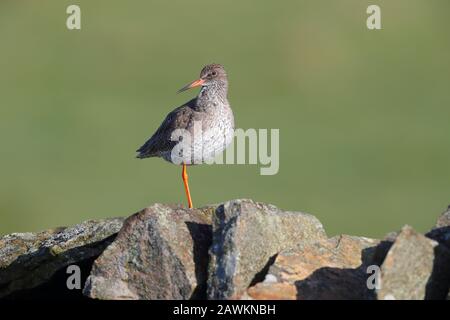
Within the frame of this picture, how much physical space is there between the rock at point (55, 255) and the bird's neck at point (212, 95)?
126 inches

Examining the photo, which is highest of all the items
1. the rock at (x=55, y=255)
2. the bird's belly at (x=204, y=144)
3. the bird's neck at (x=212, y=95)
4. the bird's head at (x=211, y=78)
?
the bird's head at (x=211, y=78)

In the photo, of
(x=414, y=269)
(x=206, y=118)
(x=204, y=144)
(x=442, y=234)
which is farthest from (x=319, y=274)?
(x=206, y=118)

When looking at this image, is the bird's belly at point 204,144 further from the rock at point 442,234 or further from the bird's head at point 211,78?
the rock at point 442,234

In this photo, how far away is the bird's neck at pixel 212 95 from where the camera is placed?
16391mm

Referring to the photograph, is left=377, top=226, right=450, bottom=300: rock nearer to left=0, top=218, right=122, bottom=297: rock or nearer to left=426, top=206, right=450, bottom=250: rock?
left=426, top=206, right=450, bottom=250: rock

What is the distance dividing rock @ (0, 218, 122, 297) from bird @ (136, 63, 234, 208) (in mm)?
2060

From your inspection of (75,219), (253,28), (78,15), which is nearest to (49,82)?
(78,15)

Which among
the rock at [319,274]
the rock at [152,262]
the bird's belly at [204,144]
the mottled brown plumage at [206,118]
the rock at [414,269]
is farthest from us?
the mottled brown plumage at [206,118]

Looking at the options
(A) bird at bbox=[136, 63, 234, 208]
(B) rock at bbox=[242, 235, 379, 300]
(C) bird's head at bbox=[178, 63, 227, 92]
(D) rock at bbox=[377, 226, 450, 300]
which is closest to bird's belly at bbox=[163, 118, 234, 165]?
(A) bird at bbox=[136, 63, 234, 208]

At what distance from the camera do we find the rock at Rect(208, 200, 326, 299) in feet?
37.9

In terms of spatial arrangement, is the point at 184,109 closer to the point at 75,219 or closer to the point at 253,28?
the point at 75,219

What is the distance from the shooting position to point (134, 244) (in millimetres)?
12172

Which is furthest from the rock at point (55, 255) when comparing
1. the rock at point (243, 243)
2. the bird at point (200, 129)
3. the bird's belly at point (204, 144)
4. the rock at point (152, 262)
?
the bird's belly at point (204, 144)

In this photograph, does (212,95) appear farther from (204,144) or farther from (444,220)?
(444,220)
